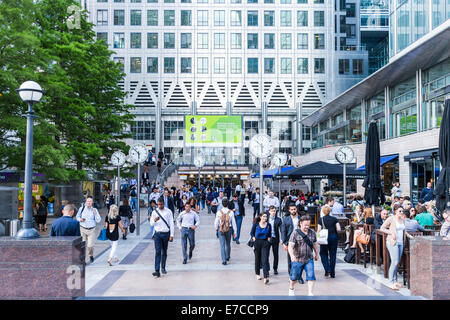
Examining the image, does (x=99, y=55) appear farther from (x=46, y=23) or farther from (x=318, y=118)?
(x=318, y=118)

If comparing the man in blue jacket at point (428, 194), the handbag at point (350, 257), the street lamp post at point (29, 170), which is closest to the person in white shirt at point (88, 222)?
the street lamp post at point (29, 170)

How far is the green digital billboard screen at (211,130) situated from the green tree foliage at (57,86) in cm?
1768

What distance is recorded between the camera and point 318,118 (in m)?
53.9

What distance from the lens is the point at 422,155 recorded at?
24312mm

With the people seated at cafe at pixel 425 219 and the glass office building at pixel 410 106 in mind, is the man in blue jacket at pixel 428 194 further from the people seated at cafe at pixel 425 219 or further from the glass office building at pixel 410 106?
the people seated at cafe at pixel 425 219

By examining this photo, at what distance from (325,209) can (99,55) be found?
2086 centimetres

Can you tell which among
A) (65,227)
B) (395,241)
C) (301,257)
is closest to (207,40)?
(65,227)

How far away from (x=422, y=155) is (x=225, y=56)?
4356 cm

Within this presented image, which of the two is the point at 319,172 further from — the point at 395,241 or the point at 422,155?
the point at 395,241

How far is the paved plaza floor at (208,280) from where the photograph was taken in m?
8.71

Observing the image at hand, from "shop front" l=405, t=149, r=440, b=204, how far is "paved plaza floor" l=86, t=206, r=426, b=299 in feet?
40.9

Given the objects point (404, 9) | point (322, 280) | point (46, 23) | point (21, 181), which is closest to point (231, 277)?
point (322, 280)

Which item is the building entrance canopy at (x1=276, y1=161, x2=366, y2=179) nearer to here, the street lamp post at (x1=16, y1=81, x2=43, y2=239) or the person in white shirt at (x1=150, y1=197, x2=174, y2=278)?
the person in white shirt at (x1=150, y1=197, x2=174, y2=278)

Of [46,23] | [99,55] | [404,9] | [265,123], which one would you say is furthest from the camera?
[265,123]
